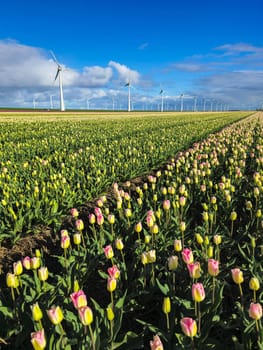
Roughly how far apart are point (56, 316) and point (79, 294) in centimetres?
17

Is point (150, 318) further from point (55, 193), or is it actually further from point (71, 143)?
point (71, 143)

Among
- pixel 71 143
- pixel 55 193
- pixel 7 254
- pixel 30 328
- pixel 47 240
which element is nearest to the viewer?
pixel 30 328

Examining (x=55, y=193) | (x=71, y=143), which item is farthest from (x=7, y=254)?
(x=71, y=143)

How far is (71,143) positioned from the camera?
39.3 feet

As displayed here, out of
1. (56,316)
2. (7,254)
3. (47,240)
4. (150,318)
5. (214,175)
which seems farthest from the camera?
(214,175)

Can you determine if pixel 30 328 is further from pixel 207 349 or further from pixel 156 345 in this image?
pixel 207 349

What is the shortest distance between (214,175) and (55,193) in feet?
11.4

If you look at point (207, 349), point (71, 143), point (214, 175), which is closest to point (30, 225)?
point (207, 349)

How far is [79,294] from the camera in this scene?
165 centimetres

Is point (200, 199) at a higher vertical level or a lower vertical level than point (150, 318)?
higher

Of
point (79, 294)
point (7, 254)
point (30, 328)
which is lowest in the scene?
point (7, 254)

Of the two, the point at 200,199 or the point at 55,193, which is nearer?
the point at 200,199

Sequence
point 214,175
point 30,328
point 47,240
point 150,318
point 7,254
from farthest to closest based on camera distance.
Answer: point 214,175 < point 47,240 < point 7,254 < point 150,318 < point 30,328

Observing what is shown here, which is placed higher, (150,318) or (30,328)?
(30,328)
